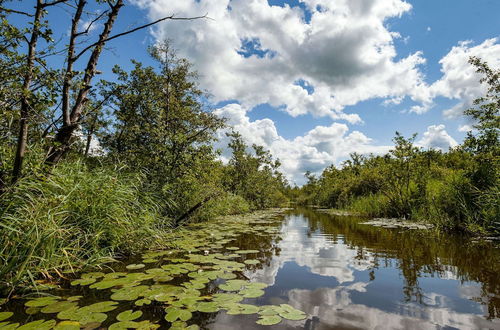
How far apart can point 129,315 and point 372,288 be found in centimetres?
293

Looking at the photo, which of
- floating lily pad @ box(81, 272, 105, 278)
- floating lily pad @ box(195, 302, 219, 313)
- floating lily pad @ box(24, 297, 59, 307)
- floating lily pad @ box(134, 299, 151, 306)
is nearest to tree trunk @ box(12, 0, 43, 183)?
floating lily pad @ box(81, 272, 105, 278)

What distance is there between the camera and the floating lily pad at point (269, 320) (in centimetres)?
234

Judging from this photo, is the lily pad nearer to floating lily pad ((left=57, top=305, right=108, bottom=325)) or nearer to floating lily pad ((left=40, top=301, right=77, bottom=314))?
floating lily pad ((left=57, top=305, right=108, bottom=325))

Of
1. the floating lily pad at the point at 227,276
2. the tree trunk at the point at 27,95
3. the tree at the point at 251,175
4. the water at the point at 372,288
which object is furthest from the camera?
the tree at the point at 251,175

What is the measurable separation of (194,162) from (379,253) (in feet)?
17.6

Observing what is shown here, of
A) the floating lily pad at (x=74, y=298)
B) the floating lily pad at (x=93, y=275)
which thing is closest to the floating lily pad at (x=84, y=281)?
the floating lily pad at (x=93, y=275)

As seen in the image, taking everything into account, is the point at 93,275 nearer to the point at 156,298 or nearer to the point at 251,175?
the point at 156,298

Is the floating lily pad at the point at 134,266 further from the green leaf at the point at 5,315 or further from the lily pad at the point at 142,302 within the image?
the green leaf at the point at 5,315

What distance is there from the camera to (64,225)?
367 centimetres

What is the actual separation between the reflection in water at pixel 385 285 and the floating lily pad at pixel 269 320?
0.05 m

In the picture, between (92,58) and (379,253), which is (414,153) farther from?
(92,58)

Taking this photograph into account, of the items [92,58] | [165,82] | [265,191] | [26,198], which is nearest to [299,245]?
[26,198]

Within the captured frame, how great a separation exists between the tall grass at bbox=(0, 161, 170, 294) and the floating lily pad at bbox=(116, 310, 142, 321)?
47.5 inches

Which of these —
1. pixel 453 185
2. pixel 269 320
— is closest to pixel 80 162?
pixel 269 320
